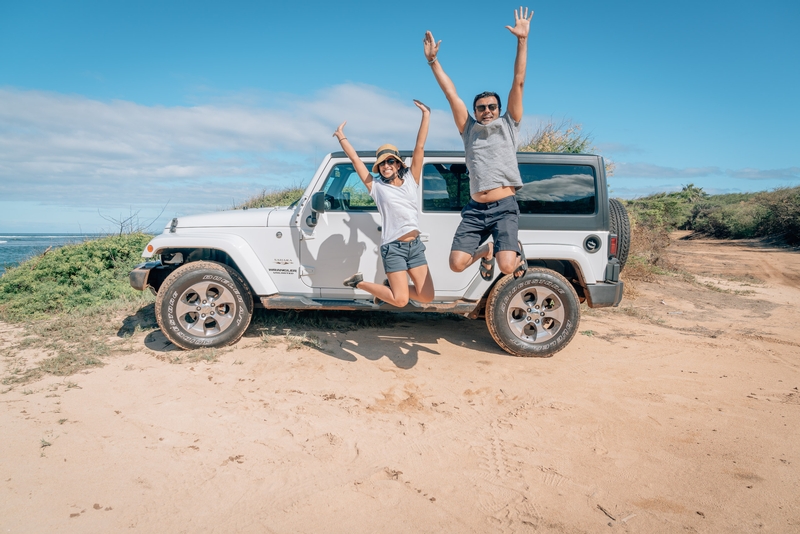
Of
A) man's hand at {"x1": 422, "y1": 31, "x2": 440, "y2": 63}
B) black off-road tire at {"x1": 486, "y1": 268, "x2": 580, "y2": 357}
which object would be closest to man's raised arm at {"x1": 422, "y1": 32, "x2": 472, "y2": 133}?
man's hand at {"x1": 422, "y1": 31, "x2": 440, "y2": 63}

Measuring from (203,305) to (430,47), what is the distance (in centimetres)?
321

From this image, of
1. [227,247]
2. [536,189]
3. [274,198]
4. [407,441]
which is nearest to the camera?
[407,441]

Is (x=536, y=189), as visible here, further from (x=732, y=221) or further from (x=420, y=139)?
(x=732, y=221)

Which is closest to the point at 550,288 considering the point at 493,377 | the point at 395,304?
the point at 493,377

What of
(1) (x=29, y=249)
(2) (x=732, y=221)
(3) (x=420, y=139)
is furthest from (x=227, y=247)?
(2) (x=732, y=221)

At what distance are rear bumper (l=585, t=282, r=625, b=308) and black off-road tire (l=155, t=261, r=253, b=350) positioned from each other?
3.40 meters

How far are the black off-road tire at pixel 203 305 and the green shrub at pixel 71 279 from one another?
2.89 metres

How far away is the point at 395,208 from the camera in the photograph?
4246mm

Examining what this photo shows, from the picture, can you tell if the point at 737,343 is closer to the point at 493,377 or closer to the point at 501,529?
the point at 493,377

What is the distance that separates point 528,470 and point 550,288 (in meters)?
2.24

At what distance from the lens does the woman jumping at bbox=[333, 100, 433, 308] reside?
4.22m

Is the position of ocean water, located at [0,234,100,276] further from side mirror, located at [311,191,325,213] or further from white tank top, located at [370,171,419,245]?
white tank top, located at [370,171,419,245]

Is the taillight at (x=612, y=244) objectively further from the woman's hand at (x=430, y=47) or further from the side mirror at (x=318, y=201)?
the side mirror at (x=318, y=201)

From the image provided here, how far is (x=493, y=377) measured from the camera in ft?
14.2
